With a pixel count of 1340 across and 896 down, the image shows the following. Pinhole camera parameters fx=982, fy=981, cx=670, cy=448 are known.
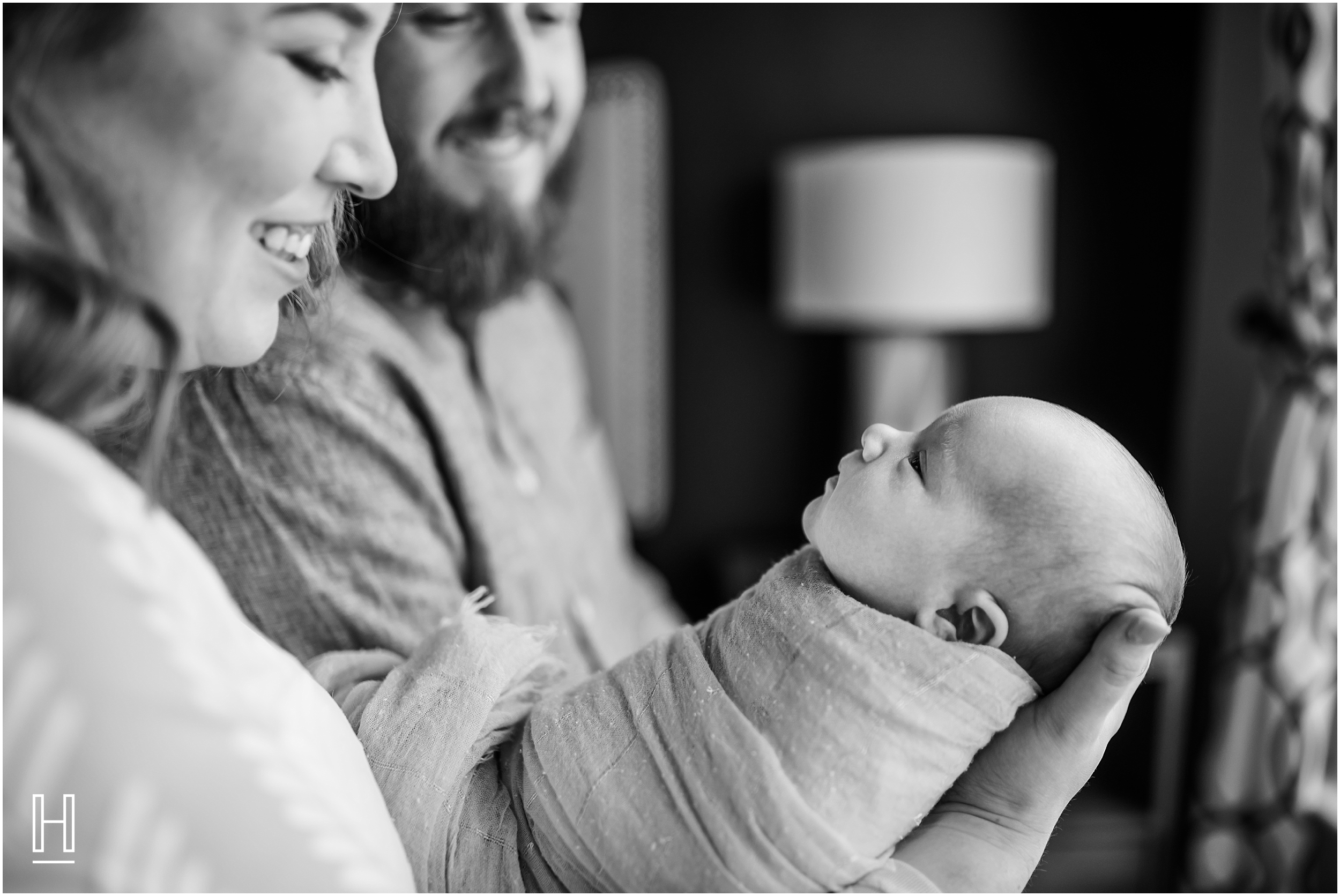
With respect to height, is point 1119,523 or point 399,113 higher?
point 399,113

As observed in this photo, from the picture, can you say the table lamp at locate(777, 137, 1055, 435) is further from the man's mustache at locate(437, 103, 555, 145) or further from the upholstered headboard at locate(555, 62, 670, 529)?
the man's mustache at locate(437, 103, 555, 145)

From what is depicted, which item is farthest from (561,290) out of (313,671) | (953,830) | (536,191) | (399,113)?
(953,830)

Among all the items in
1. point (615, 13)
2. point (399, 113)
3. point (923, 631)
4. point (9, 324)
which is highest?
point (615, 13)

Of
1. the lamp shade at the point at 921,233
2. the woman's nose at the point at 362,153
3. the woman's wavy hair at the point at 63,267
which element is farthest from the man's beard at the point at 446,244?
the lamp shade at the point at 921,233

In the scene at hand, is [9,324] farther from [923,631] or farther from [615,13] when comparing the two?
[615,13]

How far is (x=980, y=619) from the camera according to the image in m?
0.63

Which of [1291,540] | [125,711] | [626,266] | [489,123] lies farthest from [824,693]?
[626,266]

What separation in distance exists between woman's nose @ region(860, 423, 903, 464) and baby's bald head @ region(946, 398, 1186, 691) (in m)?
0.04

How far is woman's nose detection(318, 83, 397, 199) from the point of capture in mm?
591

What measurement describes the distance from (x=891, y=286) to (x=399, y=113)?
1.38 meters

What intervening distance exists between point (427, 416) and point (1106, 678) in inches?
28.7

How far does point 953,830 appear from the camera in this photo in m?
0.65

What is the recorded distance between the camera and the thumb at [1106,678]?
0.57 meters

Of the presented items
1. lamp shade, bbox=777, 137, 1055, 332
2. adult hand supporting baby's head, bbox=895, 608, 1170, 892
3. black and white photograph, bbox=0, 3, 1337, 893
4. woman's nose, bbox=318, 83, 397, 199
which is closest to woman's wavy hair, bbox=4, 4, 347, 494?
black and white photograph, bbox=0, 3, 1337, 893
